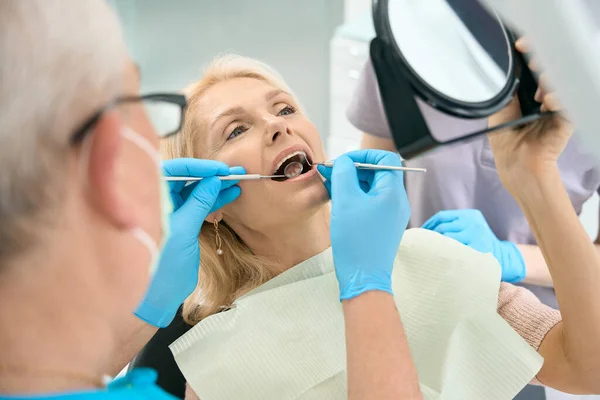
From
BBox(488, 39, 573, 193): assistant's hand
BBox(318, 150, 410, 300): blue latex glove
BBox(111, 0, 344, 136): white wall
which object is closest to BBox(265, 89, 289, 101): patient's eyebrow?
BBox(318, 150, 410, 300): blue latex glove

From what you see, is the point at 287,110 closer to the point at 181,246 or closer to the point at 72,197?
the point at 181,246

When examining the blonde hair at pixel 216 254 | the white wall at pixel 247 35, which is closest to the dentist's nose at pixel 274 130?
the blonde hair at pixel 216 254

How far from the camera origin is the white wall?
3.06 metres

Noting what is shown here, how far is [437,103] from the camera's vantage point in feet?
3.17

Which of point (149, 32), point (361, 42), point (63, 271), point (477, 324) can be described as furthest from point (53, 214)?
point (149, 32)

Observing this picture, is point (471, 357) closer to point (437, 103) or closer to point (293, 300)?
point (293, 300)

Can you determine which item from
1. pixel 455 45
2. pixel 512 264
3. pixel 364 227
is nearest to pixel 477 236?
pixel 512 264

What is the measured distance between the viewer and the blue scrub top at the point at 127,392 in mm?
658

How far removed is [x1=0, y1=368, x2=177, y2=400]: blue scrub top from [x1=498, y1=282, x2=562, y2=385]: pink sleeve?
887mm

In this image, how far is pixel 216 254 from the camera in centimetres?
159

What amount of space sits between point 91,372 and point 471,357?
34.7 inches

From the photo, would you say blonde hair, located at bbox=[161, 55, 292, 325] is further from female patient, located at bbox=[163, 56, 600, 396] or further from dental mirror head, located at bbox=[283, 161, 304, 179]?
dental mirror head, located at bbox=[283, 161, 304, 179]

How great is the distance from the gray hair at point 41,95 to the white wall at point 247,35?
7.87 ft

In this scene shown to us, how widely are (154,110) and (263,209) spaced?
2.26 feet
